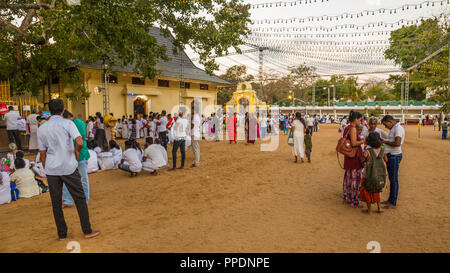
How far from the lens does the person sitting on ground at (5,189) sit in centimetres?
495

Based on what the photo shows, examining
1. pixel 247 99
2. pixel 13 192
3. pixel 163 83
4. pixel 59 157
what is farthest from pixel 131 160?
pixel 247 99

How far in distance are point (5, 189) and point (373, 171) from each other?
21.7 ft

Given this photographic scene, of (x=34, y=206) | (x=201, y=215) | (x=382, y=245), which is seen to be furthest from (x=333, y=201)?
(x=34, y=206)

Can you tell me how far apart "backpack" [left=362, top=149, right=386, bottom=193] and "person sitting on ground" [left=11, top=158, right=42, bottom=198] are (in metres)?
6.51

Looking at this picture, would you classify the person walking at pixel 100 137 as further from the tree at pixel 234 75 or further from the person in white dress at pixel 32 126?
the tree at pixel 234 75

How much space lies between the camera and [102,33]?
26.3ft

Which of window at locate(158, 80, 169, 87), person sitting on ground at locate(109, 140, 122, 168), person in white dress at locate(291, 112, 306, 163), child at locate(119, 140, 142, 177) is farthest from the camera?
window at locate(158, 80, 169, 87)

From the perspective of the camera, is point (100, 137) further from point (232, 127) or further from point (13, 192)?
point (232, 127)

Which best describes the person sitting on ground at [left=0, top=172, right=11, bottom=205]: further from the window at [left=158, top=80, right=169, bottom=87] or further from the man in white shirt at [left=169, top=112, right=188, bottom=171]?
the window at [left=158, top=80, right=169, bottom=87]

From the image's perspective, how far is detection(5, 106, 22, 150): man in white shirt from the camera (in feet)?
32.1

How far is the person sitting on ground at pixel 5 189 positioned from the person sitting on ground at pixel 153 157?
294 centimetres

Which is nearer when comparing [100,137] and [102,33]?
[102,33]

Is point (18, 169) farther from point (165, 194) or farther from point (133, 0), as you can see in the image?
point (133, 0)

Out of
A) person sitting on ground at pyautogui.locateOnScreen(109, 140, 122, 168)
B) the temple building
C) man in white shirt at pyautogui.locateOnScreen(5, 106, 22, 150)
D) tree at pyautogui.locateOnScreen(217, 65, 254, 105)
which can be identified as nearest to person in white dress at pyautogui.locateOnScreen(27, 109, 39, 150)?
man in white shirt at pyautogui.locateOnScreen(5, 106, 22, 150)
